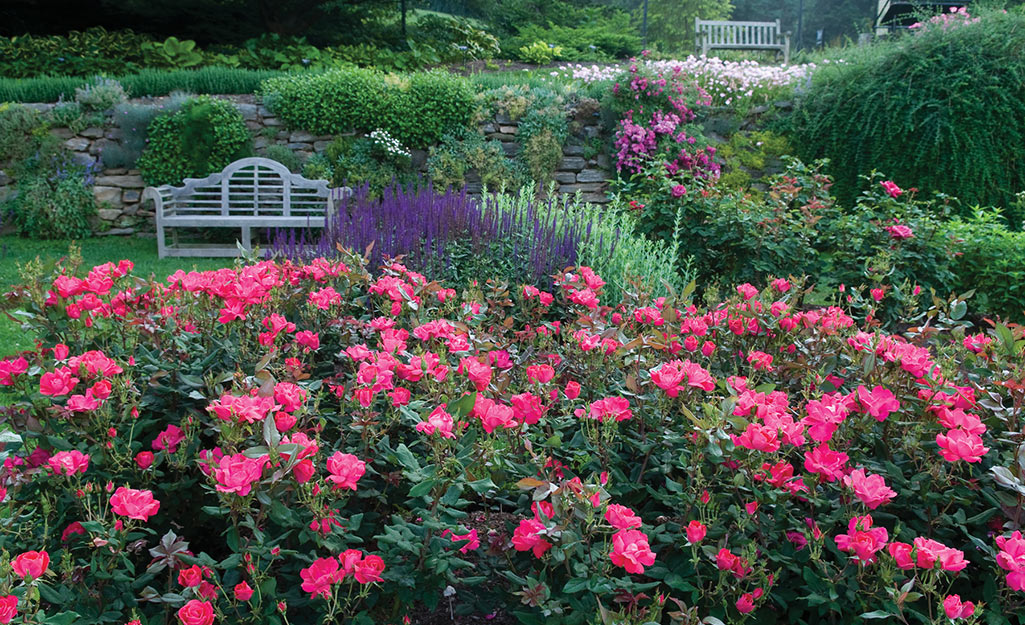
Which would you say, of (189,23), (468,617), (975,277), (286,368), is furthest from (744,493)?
(189,23)

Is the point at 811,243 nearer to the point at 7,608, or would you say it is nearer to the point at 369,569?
the point at 369,569

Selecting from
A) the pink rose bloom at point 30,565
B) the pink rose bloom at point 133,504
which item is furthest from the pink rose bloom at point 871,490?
the pink rose bloom at point 30,565

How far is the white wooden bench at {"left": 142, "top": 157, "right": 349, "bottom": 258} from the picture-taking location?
7.03 meters

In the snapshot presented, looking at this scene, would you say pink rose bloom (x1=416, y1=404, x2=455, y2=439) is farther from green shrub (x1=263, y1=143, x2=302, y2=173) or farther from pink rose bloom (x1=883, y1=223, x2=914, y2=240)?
green shrub (x1=263, y1=143, x2=302, y2=173)

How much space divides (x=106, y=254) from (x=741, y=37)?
1210cm

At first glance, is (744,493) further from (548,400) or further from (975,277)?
(975,277)

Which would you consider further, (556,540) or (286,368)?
(286,368)

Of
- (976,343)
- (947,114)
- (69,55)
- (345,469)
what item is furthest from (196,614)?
(69,55)

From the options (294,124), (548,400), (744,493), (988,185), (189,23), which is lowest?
(744,493)

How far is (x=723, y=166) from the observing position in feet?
27.7

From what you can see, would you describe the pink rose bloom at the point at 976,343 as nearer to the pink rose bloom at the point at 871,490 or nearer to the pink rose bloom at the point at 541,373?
the pink rose bloom at the point at 871,490

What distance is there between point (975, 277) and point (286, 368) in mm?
4468

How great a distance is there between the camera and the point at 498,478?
1425mm

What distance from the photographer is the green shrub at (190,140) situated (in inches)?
308
